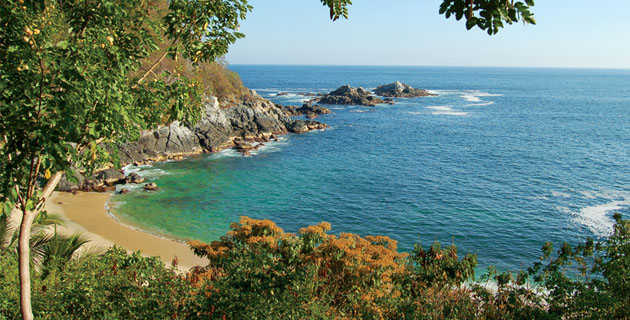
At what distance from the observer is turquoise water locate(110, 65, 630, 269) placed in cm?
2973

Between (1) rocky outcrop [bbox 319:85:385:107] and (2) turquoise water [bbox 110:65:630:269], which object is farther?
(1) rocky outcrop [bbox 319:85:385:107]

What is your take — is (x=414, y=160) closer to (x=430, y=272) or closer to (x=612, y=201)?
(x=612, y=201)

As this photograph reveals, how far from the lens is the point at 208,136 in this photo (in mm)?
53938

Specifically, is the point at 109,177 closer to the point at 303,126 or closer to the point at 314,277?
the point at 314,277

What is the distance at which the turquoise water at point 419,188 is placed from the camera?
97.6 ft

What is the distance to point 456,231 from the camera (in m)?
29.5

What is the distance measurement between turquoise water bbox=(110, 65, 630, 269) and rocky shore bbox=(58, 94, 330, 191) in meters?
2.58

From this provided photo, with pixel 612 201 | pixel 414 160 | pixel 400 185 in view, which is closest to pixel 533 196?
pixel 612 201

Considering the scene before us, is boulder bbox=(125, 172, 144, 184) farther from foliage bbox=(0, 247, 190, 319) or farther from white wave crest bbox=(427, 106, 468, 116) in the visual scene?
white wave crest bbox=(427, 106, 468, 116)

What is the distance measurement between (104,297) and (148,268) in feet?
6.27

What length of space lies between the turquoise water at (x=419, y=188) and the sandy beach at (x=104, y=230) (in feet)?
4.40

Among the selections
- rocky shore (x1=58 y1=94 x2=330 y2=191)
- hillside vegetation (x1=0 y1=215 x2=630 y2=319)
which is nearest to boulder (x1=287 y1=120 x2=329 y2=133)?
rocky shore (x1=58 y1=94 x2=330 y2=191)

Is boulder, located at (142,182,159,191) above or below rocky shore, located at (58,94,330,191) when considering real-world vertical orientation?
below

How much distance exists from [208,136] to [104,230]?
27.0m
